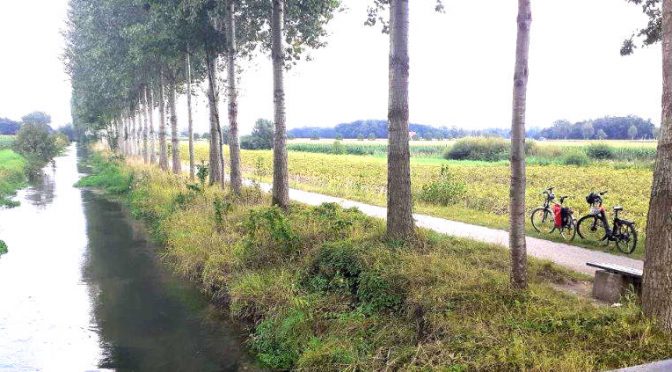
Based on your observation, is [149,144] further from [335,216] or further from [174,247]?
[335,216]

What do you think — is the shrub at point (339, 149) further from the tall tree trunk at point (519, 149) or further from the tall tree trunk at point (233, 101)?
the tall tree trunk at point (519, 149)

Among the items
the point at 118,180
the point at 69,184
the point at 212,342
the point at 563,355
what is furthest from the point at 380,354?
the point at 69,184

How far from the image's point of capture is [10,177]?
3312cm

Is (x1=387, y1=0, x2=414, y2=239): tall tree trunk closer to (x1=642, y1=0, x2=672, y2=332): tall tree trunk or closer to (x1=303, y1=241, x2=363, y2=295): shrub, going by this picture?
(x1=303, y1=241, x2=363, y2=295): shrub

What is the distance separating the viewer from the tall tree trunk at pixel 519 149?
6707 mm

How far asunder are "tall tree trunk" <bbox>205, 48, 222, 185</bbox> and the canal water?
11.7ft

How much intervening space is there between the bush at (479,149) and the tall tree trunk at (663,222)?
5582 cm

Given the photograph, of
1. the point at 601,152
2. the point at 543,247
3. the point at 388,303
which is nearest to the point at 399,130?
the point at 388,303

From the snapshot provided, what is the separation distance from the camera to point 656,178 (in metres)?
5.93

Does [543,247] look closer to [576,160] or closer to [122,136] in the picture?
[576,160]

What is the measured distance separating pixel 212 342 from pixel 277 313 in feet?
4.05

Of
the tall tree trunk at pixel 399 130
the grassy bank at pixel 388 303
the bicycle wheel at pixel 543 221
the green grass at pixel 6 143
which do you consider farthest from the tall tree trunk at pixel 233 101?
the green grass at pixel 6 143

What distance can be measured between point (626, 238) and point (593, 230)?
3.64 ft

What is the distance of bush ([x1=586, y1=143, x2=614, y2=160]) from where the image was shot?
50.9 meters
